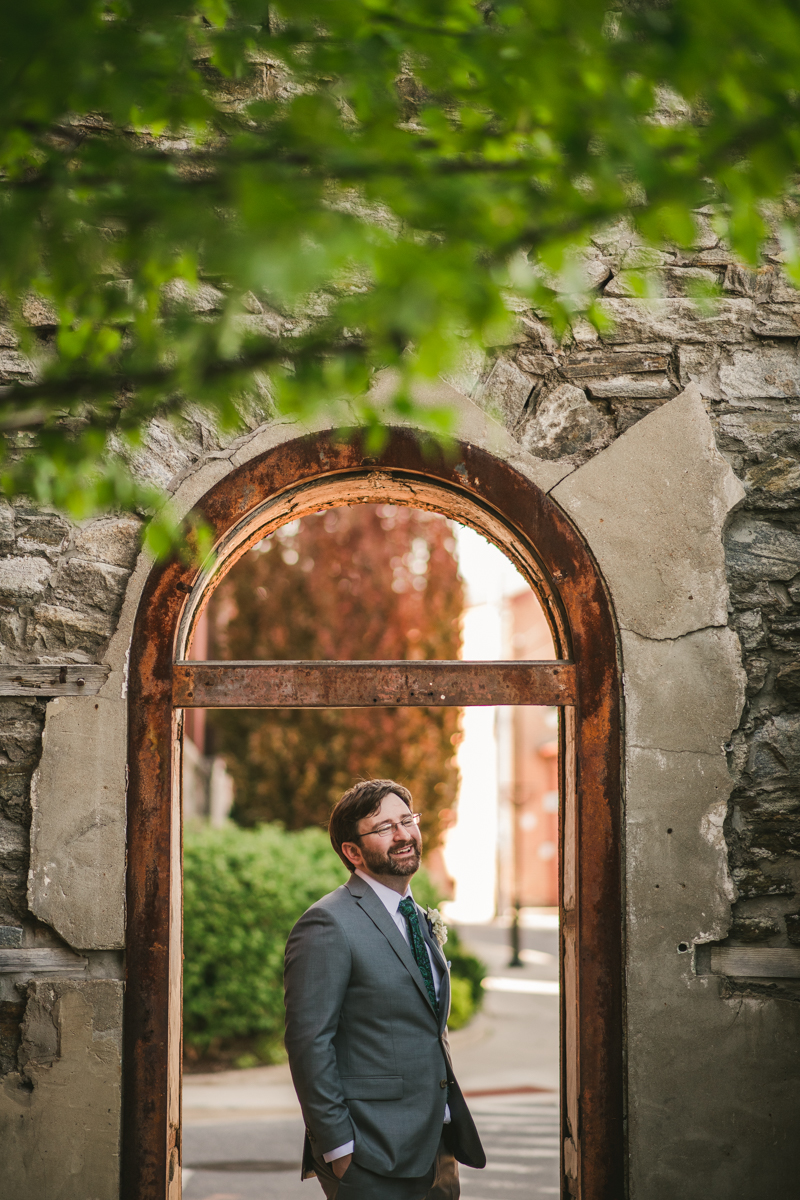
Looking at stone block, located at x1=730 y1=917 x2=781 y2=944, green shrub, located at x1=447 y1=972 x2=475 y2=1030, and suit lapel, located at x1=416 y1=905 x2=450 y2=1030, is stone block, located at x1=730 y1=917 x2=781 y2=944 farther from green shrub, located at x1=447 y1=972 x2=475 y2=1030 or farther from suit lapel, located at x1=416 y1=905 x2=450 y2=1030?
green shrub, located at x1=447 y1=972 x2=475 y2=1030

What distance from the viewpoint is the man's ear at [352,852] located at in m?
3.18

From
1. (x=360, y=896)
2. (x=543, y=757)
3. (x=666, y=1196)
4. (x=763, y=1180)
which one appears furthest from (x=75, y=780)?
(x=543, y=757)

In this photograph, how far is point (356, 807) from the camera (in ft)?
10.4

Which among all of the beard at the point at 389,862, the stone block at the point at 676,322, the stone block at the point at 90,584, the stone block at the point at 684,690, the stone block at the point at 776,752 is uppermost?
the stone block at the point at 676,322

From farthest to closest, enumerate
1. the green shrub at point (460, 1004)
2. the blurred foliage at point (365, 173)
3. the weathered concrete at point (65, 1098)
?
the green shrub at point (460, 1004) < the weathered concrete at point (65, 1098) < the blurred foliage at point (365, 173)

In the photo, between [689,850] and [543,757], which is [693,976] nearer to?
[689,850]

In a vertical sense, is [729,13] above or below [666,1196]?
above

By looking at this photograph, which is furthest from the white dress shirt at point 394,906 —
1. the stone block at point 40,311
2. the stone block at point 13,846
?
the stone block at point 40,311

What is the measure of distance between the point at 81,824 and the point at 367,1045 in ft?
3.51

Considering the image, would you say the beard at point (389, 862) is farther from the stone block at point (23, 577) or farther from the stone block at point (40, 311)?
the stone block at point (40, 311)

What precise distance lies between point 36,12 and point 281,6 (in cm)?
37

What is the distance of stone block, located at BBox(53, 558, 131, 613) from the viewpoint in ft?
10.2

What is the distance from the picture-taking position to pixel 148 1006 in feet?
9.68

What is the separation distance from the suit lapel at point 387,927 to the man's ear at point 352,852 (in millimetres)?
97
